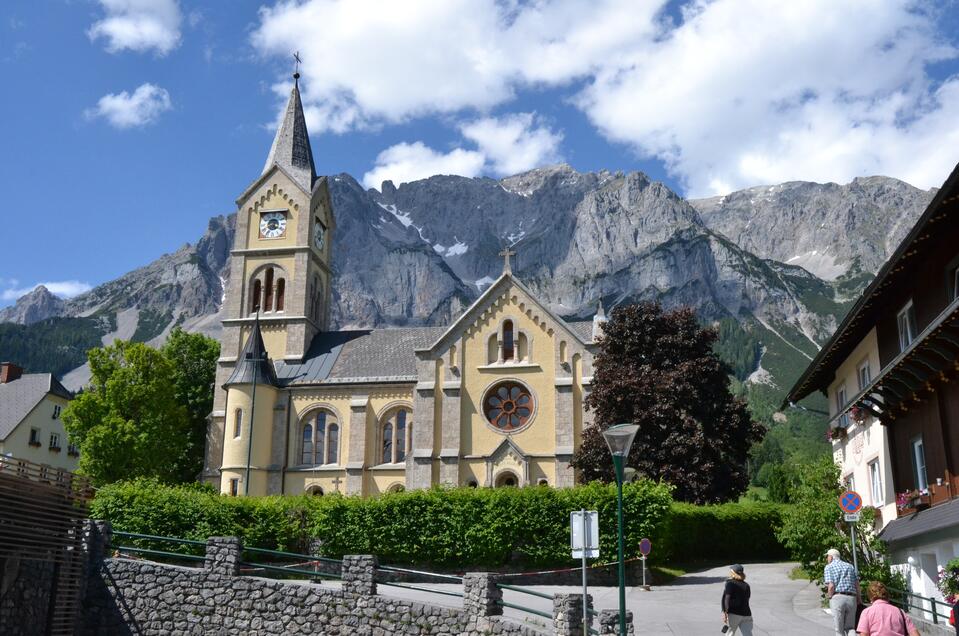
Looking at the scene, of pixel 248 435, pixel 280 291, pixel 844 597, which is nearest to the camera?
pixel 844 597

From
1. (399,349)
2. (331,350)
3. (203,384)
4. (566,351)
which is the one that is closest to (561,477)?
(566,351)

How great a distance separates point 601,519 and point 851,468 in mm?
8750

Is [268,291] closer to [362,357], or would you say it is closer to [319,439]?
[362,357]

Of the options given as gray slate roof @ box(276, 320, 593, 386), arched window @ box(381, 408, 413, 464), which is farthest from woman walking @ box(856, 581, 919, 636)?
arched window @ box(381, 408, 413, 464)

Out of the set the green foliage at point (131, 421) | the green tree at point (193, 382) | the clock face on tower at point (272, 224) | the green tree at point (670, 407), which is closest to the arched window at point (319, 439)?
the green foliage at point (131, 421)

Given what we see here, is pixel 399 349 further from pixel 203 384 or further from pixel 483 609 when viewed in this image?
pixel 483 609

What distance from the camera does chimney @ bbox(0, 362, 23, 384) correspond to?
69.1m

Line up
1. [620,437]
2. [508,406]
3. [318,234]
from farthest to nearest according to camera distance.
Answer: [318,234] < [508,406] < [620,437]

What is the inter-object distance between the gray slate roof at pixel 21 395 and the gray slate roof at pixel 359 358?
22.9 metres

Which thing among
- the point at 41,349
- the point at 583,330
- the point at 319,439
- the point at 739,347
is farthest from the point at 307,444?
the point at 41,349

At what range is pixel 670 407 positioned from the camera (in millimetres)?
40062

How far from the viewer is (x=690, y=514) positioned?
37531 mm

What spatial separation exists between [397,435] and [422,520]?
640 inches

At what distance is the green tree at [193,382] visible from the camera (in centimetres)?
5969
